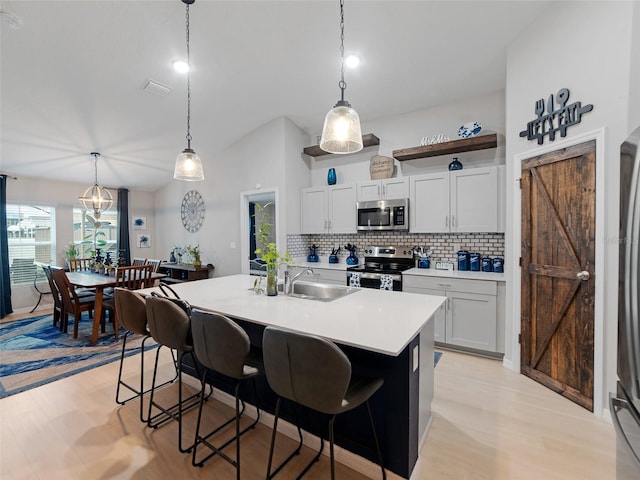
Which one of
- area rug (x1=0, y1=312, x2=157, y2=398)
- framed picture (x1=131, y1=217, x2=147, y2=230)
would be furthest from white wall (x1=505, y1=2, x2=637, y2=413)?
framed picture (x1=131, y1=217, x2=147, y2=230)

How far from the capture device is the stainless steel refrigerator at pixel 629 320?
835 millimetres

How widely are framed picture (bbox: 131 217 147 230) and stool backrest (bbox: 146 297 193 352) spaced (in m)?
5.76

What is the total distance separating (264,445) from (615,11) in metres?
3.78

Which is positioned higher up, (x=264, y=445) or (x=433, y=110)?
(x=433, y=110)

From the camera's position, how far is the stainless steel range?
367cm

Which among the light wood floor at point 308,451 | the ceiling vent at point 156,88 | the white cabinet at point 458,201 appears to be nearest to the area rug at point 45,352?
the light wood floor at point 308,451

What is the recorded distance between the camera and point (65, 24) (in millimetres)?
2557

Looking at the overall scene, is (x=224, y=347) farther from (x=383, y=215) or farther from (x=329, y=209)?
(x=329, y=209)

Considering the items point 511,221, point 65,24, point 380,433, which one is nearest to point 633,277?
point 380,433

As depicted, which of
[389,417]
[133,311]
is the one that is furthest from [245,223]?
[389,417]

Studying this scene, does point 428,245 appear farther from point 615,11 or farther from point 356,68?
point 615,11

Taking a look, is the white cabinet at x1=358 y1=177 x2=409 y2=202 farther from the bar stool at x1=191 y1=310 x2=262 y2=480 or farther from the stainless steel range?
the bar stool at x1=191 y1=310 x2=262 y2=480

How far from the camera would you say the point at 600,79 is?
7.12 ft

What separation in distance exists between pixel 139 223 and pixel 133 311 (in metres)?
5.49
